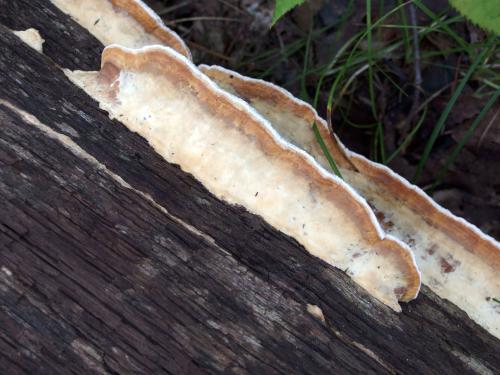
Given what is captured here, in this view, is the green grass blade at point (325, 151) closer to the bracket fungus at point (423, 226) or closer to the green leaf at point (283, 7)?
the bracket fungus at point (423, 226)

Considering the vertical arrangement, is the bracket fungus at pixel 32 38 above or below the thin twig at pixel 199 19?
below

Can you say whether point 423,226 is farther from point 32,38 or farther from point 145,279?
point 32,38

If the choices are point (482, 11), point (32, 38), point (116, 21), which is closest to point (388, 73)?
point (482, 11)

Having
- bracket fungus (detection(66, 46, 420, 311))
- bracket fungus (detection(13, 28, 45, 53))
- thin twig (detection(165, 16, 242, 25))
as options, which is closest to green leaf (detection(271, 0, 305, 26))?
bracket fungus (detection(66, 46, 420, 311))

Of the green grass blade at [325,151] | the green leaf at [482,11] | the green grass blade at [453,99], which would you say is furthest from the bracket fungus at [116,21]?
the green grass blade at [453,99]

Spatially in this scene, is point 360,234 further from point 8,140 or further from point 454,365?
point 8,140

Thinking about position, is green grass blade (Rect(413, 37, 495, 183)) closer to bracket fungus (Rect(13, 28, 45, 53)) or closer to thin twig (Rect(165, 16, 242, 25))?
thin twig (Rect(165, 16, 242, 25))
